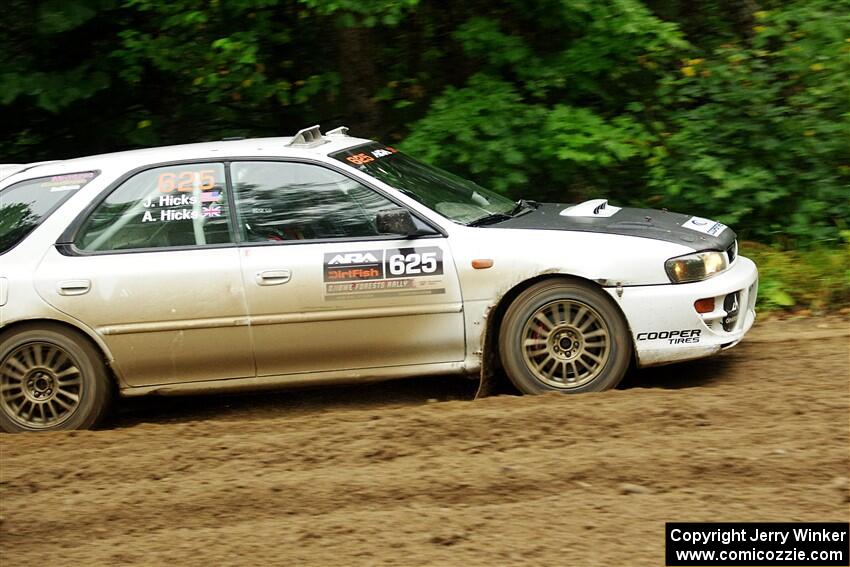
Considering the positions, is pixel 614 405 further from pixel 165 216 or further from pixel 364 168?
pixel 165 216

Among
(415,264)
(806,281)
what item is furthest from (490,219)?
(806,281)

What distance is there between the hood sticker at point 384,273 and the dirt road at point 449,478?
72cm

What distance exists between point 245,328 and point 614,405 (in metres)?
2.21

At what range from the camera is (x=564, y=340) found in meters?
6.25

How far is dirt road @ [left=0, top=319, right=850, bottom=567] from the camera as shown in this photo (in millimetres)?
4590

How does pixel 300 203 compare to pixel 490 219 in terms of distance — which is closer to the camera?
pixel 300 203

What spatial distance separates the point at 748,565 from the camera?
4.22 metres

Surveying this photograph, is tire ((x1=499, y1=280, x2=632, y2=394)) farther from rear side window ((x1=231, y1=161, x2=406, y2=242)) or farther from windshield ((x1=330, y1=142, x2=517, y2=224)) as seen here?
rear side window ((x1=231, y1=161, x2=406, y2=242))

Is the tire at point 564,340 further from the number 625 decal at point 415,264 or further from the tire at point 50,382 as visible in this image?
the tire at point 50,382

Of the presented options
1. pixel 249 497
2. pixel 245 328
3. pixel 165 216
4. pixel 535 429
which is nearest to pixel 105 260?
pixel 165 216

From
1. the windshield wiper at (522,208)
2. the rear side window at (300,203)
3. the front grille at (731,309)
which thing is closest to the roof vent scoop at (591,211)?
the windshield wiper at (522,208)

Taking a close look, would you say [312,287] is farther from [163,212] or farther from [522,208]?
[522,208]

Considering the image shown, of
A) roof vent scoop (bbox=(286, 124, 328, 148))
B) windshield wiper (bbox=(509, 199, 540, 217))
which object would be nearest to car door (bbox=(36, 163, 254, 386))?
roof vent scoop (bbox=(286, 124, 328, 148))

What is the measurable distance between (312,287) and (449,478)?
5.46ft
